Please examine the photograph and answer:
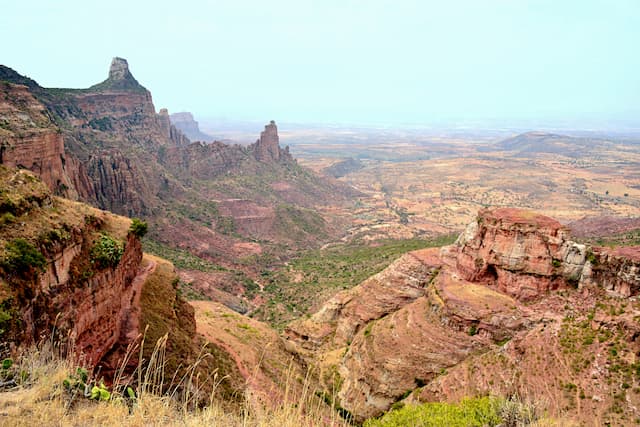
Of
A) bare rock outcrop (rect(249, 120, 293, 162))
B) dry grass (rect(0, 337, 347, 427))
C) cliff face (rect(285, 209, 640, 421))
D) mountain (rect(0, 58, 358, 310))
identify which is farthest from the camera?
bare rock outcrop (rect(249, 120, 293, 162))

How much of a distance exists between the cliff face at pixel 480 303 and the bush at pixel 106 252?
56.0 feet

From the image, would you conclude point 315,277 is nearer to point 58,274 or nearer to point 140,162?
point 58,274

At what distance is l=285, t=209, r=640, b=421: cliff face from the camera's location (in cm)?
2623

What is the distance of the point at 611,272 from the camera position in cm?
2511

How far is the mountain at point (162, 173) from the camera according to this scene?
53.1 m

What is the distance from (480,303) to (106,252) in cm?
2463

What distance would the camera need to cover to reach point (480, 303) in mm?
28328

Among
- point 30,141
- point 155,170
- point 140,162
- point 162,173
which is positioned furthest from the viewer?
point 162,173

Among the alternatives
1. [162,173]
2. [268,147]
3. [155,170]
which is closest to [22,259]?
[155,170]

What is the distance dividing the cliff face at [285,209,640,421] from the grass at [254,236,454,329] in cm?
2347

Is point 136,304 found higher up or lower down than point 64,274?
lower down

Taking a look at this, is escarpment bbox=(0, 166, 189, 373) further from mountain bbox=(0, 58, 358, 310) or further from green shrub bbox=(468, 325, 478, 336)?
mountain bbox=(0, 58, 358, 310)

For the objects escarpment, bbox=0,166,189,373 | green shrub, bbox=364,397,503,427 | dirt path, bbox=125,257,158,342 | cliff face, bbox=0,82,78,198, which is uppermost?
cliff face, bbox=0,82,78,198

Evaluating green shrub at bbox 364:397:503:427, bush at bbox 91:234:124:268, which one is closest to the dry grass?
green shrub at bbox 364:397:503:427
